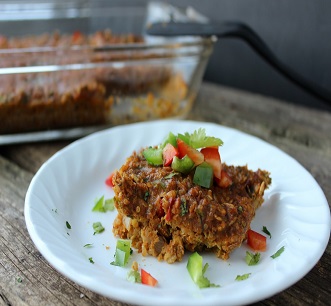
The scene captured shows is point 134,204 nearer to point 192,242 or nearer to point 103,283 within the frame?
point 192,242

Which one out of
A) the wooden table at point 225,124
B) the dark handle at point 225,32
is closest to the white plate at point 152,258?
the wooden table at point 225,124

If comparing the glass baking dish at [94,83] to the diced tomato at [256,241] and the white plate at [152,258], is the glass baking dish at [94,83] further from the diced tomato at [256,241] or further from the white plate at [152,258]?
the diced tomato at [256,241]

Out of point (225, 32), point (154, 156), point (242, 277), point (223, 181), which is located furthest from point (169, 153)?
point (225, 32)

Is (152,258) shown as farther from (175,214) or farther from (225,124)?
(225,124)

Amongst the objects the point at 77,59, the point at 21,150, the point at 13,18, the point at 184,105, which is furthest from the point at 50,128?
the point at 13,18

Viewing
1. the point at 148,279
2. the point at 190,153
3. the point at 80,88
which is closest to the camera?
the point at 148,279

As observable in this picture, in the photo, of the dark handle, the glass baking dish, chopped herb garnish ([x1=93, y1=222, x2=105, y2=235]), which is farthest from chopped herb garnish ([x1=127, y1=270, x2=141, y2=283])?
the dark handle
